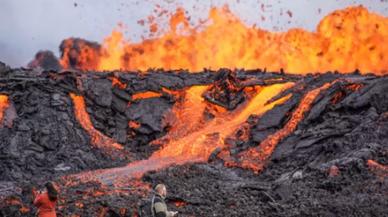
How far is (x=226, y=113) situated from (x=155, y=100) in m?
4.49

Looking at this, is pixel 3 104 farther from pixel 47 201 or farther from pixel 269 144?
pixel 47 201

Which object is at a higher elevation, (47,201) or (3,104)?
(3,104)

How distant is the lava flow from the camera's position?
25.2 metres

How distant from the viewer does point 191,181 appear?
21.9m

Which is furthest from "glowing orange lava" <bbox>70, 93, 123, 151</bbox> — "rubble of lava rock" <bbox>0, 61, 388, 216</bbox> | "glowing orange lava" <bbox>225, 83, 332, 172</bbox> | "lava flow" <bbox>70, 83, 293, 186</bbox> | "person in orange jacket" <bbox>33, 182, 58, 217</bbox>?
"person in orange jacket" <bbox>33, 182, 58, 217</bbox>

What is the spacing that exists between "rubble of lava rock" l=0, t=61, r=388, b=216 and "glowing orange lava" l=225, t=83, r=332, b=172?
0.28m

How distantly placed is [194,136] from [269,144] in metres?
4.73

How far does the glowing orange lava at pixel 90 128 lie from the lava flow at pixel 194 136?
2.39 metres

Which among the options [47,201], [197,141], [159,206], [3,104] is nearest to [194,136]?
[197,141]

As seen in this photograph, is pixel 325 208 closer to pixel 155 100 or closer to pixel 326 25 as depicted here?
pixel 155 100

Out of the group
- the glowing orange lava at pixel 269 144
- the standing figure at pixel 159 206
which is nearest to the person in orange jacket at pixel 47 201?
the standing figure at pixel 159 206

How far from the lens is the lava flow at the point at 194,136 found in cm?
2517

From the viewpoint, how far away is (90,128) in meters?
31.6

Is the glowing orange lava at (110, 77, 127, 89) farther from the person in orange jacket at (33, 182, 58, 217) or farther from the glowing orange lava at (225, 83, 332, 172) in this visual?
the person in orange jacket at (33, 182, 58, 217)
